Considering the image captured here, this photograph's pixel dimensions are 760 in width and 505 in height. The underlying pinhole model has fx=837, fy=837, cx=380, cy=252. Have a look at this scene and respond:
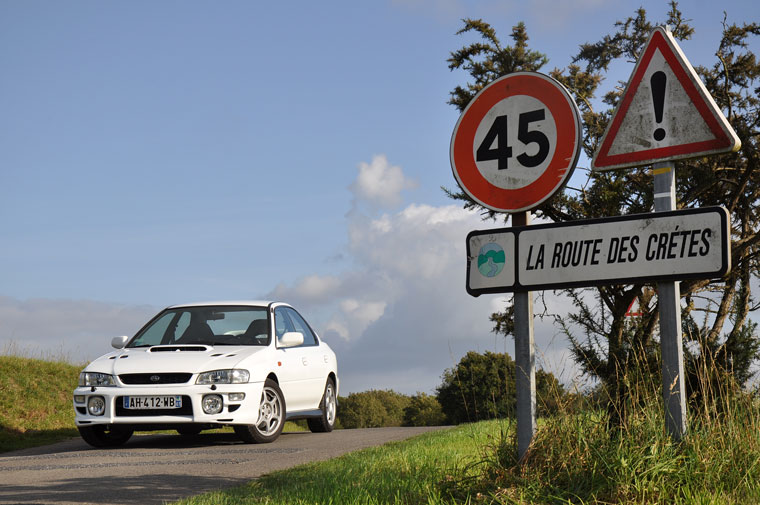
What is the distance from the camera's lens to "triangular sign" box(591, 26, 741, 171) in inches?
209

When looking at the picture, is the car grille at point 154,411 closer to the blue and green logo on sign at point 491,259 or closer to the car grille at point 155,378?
the car grille at point 155,378

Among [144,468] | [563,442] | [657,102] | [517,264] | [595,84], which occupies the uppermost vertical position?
[595,84]

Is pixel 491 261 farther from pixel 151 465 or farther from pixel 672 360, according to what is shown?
pixel 151 465

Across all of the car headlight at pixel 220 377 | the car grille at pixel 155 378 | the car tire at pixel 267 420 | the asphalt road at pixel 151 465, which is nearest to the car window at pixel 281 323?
the car tire at pixel 267 420

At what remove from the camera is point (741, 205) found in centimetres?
1159

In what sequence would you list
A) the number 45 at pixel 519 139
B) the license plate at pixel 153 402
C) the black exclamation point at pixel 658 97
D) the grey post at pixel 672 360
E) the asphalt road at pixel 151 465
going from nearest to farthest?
the grey post at pixel 672 360, the black exclamation point at pixel 658 97, the number 45 at pixel 519 139, the asphalt road at pixel 151 465, the license plate at pixel 153 402

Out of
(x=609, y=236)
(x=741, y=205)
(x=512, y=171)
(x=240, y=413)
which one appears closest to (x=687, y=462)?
(x=609, y=236)

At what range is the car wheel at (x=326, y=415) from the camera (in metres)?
13.1

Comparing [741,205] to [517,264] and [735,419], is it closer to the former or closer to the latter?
[735,419]

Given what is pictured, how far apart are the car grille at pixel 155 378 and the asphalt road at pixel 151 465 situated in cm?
85

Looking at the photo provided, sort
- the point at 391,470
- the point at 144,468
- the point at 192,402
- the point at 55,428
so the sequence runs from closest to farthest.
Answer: the point at 391,470 → the point at 144,468 → the point at 192,402 → the point at 55,428

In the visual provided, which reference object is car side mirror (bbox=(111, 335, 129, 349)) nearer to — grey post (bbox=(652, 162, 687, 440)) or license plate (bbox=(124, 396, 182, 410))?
license plate (bbox=(124, 396, 182, 410))

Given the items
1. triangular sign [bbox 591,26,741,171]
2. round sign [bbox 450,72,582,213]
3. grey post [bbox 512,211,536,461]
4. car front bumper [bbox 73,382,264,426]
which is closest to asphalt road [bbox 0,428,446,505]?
car front bumper [bbox 73,382,264,426]

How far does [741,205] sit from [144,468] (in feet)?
27.9
